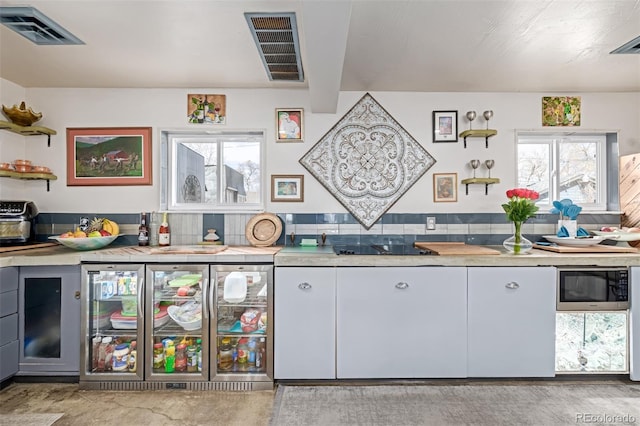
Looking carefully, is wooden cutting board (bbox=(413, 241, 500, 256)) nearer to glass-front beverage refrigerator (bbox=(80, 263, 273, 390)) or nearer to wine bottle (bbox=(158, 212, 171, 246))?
glass-front beverage refrigerator (bbox=(80, 263, 273, 390))

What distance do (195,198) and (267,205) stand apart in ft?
2.37

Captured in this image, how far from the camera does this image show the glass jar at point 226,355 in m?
2.41

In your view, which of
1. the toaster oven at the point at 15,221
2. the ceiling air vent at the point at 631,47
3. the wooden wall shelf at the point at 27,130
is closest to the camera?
the ceiling air vent at the point at 631,47

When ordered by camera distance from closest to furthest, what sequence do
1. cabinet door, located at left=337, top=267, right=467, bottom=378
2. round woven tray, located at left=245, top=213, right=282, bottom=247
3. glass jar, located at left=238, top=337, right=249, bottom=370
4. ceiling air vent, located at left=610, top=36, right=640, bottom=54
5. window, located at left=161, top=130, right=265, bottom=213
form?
ceiling air vent, located at left=610, top=36, right=640, bottom=54, cabinet door, located at left=337, top=267, right=467, bottom=378, glass jar, located at left=238, top=337, right=249, bottom=370, round woven tray, located at left=245, top=213, right=282, bottom=247, window, located at left=161, top=130, right=265, bottom=213

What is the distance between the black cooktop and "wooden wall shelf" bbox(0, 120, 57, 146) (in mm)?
2729

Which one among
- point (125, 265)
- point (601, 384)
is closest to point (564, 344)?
point (601, 384)

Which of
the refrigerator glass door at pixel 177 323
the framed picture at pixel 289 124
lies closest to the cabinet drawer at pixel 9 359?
the refrigerator glass door at pixel 177 323

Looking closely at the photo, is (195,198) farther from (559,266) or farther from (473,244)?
(559,266)

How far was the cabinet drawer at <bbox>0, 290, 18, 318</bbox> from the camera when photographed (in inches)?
89.9

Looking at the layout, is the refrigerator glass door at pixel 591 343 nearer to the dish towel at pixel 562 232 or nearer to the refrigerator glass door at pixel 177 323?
the dish towel at pixel 562 232

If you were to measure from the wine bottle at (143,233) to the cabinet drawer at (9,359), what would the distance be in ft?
3.47

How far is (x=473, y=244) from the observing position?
3.05m

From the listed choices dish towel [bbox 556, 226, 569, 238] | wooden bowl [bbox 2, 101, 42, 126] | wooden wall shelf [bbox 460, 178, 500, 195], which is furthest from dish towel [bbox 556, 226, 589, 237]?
wooden bowl [bbox 2, 101, 42, 126]

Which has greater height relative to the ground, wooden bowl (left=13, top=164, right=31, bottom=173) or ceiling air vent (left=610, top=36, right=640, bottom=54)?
ceiling air vent (left=610, top=36, right=640, bottom=54)
